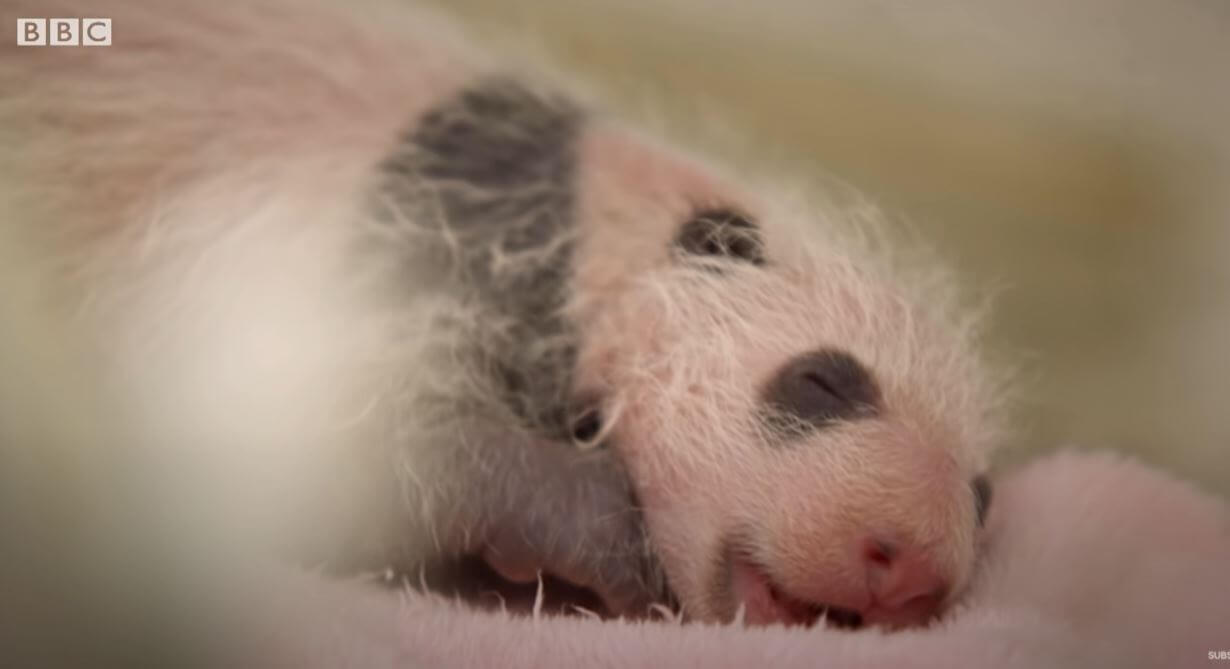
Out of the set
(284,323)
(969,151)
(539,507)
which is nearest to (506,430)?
(539,507)

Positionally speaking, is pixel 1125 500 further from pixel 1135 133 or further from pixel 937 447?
pixel 1135 133

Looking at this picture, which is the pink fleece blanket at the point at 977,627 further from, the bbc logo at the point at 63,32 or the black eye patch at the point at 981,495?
the bbc logo at the point at 63,32

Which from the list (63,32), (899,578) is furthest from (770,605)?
(63,32)

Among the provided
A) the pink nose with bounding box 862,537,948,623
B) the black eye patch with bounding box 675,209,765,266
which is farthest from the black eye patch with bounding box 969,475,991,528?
the black eye patch with bounding box 675,209,765,266

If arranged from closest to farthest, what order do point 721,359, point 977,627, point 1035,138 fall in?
point 977,627 < point 721,359 < point 1035,138

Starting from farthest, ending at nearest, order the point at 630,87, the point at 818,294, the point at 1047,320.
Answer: the point at 1047,320 < the point at 630,87 < the point at 818,294

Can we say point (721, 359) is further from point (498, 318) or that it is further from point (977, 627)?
point (977, 627)
